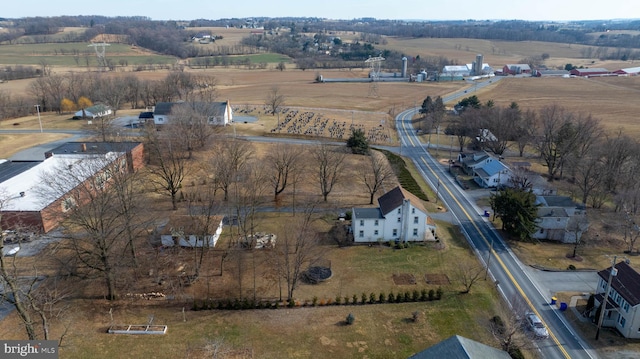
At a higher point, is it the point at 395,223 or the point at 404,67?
the point at 404,67

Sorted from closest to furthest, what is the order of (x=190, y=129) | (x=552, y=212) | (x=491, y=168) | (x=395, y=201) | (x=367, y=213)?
(x=367, y=213), (x=395, y=201), (x=552, y=212), (x=491, y=168), (x=190, y=129)

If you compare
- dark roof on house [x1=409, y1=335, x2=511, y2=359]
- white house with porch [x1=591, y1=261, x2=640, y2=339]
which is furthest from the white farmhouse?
dark roof on house [x1=409, y1=335, x2=511, y2=359]

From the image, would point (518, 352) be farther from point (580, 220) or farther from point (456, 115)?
point (456, 115)

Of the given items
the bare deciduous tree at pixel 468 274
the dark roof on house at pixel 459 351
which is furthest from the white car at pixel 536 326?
the dark roof on house at pixel 459 351

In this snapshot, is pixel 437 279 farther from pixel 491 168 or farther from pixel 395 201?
pixel 491 168

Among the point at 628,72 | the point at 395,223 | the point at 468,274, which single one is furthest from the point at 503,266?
the point at 628,72

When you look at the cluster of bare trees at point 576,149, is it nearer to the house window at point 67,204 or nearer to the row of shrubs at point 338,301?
the row of shrubs at point 338,301

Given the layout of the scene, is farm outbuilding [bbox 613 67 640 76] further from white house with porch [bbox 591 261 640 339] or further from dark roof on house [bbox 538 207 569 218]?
white house with porch [bbox 591 261 640 339]
